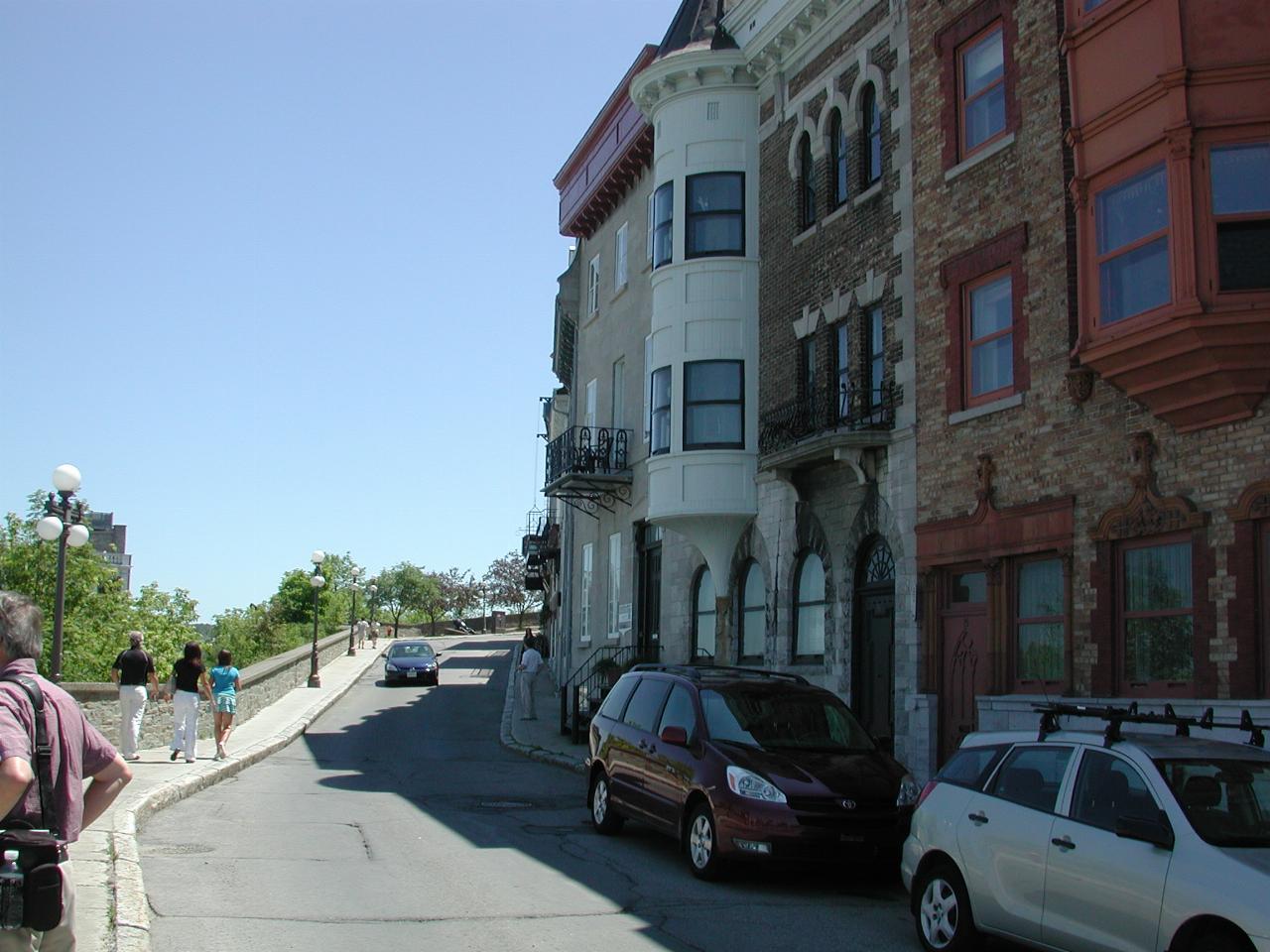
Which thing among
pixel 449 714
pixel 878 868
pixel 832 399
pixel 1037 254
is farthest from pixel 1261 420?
pixel 449 714

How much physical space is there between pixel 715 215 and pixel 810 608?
743cm

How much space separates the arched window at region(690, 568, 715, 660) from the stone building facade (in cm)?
741

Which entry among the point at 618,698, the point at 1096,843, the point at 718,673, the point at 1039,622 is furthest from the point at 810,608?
the point at 1096,843

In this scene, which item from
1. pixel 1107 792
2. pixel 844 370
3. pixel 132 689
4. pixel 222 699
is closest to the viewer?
pixel 1107 792

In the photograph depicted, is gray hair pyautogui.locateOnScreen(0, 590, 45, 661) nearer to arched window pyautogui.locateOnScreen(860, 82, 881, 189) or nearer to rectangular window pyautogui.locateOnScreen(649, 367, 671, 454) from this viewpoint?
arched window pyautogui.locateOnScreen(860, 82, 881, 189)

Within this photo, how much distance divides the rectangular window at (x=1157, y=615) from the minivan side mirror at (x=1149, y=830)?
6.12 meters

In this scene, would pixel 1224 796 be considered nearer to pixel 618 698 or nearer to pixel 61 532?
pixel 618 698

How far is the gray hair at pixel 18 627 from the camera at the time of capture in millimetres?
4938

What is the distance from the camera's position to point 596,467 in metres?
29.4

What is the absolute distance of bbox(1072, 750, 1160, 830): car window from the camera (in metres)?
7.74

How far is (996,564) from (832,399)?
4901 mm

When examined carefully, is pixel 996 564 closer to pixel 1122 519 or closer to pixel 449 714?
pixel 1122 519

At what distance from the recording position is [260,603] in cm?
10775

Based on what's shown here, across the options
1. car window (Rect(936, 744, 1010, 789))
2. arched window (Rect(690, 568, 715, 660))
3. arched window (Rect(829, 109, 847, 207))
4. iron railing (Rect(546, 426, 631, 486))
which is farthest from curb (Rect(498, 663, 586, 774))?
arched window (Rect(829, 109, 847, 207))
